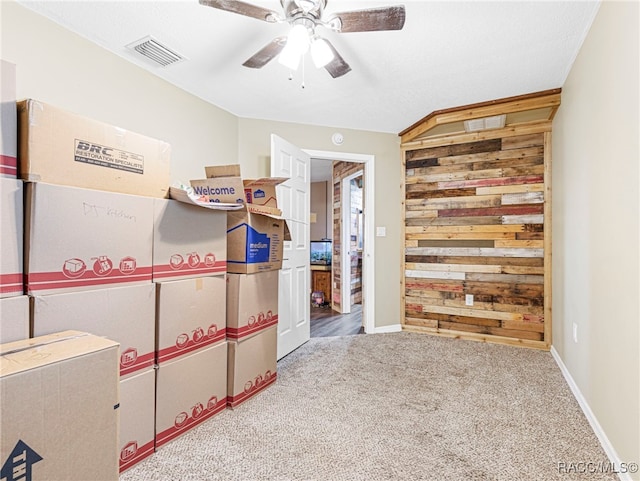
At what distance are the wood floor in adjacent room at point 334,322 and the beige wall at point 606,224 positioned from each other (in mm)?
2190

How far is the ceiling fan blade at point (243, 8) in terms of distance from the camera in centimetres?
150

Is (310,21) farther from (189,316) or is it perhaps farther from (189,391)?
(189,391)

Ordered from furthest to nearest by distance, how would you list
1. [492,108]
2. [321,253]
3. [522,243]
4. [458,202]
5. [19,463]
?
[321,253], [458,202], [522,243], [492,108], [19,463]

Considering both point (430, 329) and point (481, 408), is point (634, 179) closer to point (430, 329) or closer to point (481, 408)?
point (481, 408)

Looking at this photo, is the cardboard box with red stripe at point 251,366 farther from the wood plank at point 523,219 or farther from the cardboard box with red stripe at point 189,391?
the wood plank at point 523,219

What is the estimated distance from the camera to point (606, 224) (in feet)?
5.72

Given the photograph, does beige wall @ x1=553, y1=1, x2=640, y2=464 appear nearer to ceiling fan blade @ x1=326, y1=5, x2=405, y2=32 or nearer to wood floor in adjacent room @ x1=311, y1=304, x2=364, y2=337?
ceiling fan blade @ x1=326, y1=5, x2=405, y2=32

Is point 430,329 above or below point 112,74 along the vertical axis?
below

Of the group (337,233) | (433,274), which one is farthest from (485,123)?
(337,233)

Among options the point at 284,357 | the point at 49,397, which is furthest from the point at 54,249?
the point at 284,357

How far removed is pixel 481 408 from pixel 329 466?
1.13 m

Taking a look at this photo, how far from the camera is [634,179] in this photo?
4.64 feet

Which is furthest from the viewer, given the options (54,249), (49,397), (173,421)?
(173,421)

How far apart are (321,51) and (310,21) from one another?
149mm
